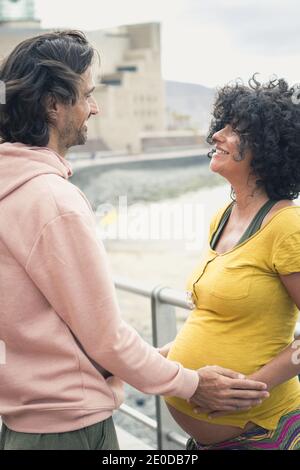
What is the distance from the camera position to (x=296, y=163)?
1.42 metres

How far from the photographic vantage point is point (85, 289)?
1.14m

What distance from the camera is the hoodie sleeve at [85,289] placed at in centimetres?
112

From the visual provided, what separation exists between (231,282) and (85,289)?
14.6 inches

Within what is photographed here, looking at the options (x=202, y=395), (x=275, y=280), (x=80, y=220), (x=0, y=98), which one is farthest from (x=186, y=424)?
(x=0, y=98)

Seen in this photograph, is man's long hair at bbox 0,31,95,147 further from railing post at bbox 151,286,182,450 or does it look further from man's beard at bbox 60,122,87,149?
railing post at bbox 151,286,182,450

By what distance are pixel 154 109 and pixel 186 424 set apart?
2613cm

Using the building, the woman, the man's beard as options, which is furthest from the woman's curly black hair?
the building

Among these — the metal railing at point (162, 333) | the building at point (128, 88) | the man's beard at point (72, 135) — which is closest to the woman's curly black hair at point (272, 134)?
the man's beard at point (72, 135)

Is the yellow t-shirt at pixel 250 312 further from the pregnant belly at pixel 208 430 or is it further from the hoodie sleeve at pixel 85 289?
the hoodie sleeve at pixel 85 289

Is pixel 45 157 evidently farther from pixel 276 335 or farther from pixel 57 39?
pixel 276 335

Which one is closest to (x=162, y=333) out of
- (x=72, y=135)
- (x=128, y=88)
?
(x=72, y=135)

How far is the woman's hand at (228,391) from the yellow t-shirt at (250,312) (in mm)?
58

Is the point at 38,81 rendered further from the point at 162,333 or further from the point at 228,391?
the point at 162,333

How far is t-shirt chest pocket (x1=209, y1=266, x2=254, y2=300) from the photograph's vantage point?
1.37 meters
